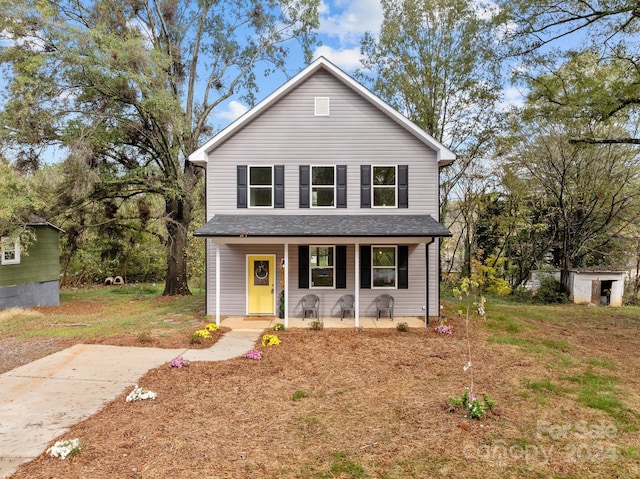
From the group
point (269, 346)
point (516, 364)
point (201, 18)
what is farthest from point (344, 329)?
point (201, 18)

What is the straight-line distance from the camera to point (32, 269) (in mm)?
14625

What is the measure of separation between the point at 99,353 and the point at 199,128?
11975mm

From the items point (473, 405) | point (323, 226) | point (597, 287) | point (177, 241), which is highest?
point (323, 226)

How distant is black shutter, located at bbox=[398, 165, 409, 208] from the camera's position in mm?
12219

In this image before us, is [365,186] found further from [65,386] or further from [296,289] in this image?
[65,386]

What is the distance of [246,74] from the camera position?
57.6 ft

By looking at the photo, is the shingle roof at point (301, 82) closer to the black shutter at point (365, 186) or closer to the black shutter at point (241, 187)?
the black shutter at point (241, 187)

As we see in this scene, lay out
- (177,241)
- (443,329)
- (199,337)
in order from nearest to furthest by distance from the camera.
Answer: (199,337) → (443,329) → (177,241)

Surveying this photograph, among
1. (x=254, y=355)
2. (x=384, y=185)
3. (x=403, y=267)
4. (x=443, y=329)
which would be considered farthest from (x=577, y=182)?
(x=254, y=355)

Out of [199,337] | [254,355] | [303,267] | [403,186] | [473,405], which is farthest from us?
[403,186]

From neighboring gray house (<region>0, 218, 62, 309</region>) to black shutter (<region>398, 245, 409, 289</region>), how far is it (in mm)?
13479

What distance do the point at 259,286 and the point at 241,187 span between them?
3.45 meters

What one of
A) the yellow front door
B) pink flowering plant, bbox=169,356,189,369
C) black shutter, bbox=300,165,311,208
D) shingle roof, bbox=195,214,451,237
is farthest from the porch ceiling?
pink flowering plant, bbox=169,356,189,369

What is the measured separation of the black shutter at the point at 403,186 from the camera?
12.2 m
